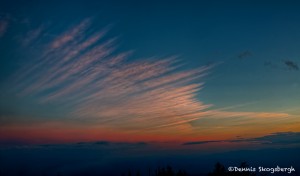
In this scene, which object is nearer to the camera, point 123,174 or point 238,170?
point 238,170

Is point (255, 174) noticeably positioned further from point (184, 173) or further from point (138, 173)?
point (138, 173)

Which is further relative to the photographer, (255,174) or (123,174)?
(123,174)

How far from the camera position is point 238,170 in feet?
239

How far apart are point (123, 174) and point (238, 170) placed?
6238 centimetres

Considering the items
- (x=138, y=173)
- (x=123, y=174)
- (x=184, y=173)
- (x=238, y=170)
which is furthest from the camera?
(x=123, y=174)

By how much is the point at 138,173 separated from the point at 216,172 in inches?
1433

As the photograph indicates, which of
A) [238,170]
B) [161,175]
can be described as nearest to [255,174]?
[238,170]

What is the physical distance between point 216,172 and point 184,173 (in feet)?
43.7

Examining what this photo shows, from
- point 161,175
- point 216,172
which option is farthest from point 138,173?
point 216,172

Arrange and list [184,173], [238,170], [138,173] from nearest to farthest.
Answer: [238,170], [184,173], [138,173]

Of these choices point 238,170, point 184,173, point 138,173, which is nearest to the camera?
point 238,170

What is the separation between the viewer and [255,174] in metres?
77.1

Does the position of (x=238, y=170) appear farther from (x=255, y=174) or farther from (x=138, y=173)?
(x=138, y=173)

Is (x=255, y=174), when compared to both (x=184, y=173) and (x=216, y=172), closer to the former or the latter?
(x=216, y=172)
